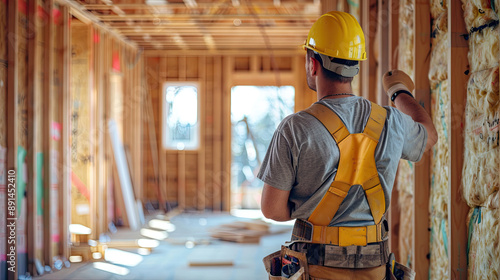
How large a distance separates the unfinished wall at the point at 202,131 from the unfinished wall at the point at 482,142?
793cm

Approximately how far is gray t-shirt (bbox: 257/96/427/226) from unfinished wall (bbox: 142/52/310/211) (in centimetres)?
829

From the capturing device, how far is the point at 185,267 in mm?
5434

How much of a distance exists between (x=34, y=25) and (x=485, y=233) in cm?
488

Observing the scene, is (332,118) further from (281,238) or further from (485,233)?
(281,238)

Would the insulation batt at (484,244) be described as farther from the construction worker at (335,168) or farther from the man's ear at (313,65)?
the man's ear at (313,65)

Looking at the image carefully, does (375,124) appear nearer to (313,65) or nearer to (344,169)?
(344,169)

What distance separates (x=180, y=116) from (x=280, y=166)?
342 inches

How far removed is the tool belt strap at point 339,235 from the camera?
1.62m

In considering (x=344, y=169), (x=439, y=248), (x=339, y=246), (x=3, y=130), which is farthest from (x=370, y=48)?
(x=3, y=130)

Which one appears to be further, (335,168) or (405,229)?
(405,229)

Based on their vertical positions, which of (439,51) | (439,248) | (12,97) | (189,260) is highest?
(439,51)

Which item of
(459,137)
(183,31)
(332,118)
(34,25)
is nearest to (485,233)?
(459,137)

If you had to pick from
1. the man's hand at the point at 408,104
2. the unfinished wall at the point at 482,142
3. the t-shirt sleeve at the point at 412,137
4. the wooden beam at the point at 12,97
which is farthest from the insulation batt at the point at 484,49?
the wooden beam at the point at 12,97

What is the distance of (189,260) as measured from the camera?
5773 mm
